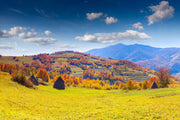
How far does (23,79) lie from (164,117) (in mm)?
48944

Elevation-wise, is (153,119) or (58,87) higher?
(153,119)

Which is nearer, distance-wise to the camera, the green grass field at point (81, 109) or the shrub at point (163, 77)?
the green grass field at point (81, 109)

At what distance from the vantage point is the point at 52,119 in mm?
18266

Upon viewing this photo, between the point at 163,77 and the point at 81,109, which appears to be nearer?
the point at 81,109

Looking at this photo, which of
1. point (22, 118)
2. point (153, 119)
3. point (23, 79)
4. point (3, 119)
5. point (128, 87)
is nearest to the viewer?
point (3, 119)

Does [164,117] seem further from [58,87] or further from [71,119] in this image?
[58,87]

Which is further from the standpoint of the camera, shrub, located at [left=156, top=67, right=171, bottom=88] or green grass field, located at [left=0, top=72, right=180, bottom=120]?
shrub, located at [left=156, top=67, right=171, bottom=88]

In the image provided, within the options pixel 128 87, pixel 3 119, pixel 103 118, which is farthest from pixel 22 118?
pixel 128 87

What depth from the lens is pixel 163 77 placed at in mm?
86125

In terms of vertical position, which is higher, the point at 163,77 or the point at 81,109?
the point at 163,77

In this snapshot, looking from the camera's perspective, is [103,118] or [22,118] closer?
[22,118]

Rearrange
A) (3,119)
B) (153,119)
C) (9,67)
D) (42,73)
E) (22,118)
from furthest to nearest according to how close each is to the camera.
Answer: (9,67) < (42,73) < (153,119) < (22,118) < (3,119)

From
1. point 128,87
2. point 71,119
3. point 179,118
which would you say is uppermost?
point 179,118

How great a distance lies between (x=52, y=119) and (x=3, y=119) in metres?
6.17
